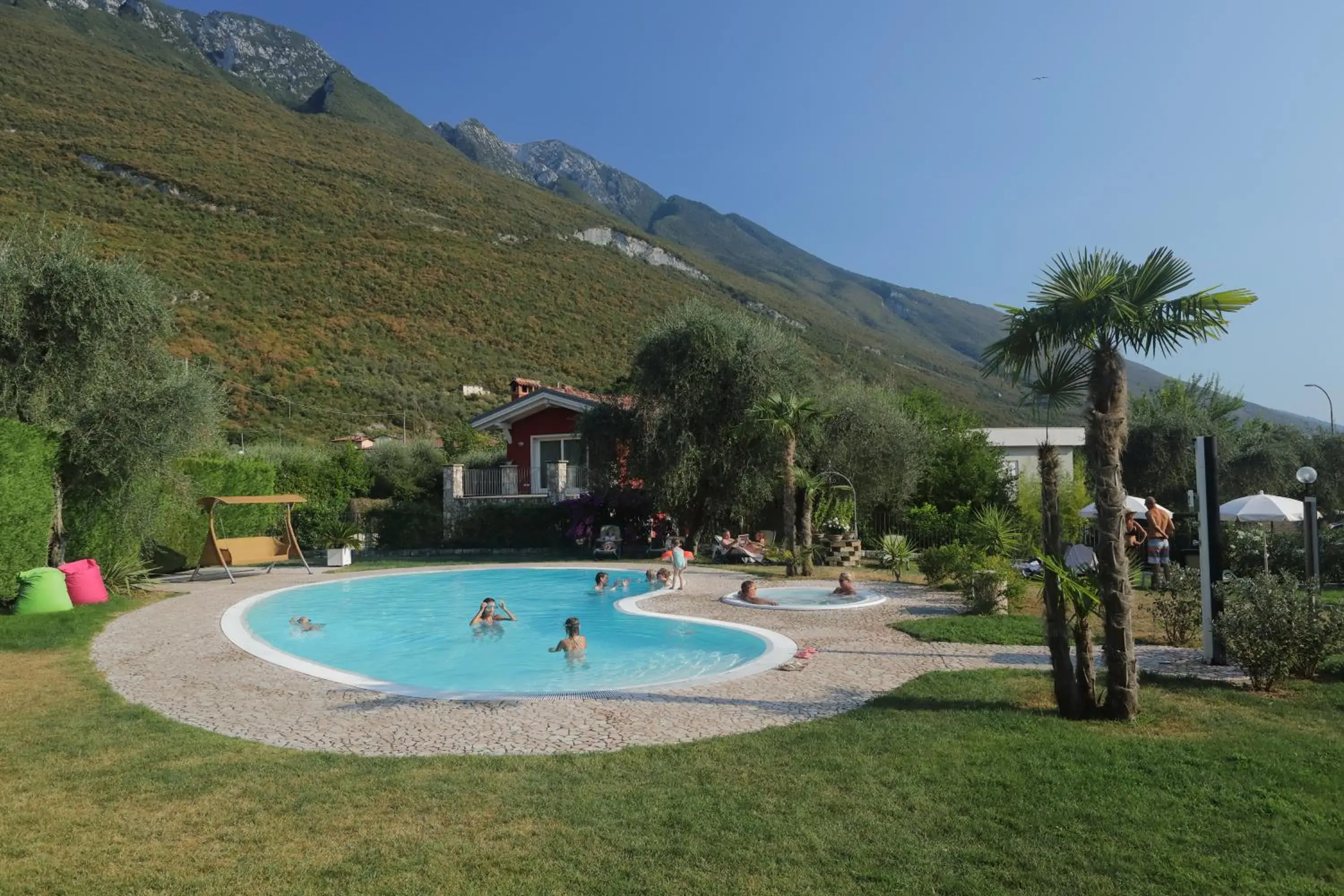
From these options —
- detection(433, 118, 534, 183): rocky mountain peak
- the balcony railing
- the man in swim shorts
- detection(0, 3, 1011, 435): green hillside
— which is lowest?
the man in swim shorts

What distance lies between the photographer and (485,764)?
514 centimetres

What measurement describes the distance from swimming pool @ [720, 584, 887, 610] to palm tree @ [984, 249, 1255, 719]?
20.5 feet

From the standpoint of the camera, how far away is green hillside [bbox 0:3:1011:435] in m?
42.6

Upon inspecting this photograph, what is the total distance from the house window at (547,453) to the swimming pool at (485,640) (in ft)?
35.6

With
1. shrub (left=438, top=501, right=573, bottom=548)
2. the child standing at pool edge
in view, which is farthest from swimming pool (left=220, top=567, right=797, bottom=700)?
shrub (left=438, top=501, right=573, bottom=548)

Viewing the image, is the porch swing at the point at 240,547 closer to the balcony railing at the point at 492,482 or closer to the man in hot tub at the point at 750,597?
the balcony railing at the point at 492,482

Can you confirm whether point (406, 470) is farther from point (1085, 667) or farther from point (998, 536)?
point (1085, 667)

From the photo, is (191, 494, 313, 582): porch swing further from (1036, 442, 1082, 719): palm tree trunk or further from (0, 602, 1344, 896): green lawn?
(1036, 442, 1082, 719): palm tree trunk

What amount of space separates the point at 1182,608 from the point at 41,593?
14.4 meters

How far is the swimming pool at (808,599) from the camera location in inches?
482

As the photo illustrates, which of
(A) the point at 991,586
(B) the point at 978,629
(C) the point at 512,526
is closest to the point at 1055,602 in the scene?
(B) the point at 978,629

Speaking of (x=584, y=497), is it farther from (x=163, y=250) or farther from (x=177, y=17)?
(x=177, y=17)

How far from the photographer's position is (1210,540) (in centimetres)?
736

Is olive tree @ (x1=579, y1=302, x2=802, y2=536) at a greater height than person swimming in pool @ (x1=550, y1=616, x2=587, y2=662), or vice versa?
olive tree @ (x1=579, y1=302, x2=802, y2=536)
